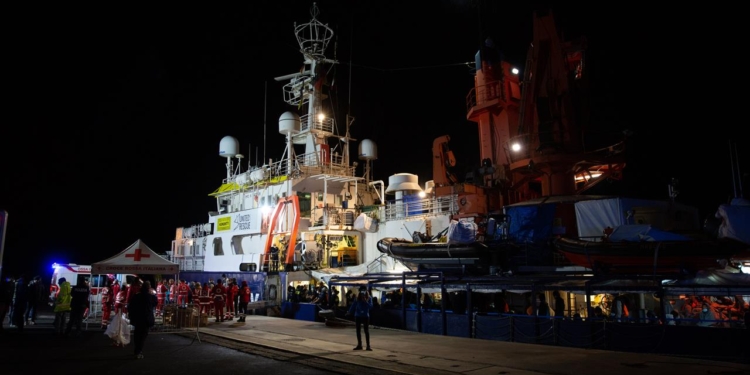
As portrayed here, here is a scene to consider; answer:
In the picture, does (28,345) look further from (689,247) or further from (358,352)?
(689,247)

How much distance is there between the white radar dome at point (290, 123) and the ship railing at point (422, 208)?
907 centimetres

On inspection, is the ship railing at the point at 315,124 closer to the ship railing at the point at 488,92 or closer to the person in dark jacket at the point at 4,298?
the ship railing at the point at 488,92

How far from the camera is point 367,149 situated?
109 ft

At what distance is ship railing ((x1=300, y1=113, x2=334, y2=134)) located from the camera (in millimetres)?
31125

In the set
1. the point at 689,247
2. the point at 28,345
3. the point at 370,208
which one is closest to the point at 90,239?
the point at 370,208

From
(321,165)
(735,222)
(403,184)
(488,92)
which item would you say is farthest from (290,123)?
(735,222)

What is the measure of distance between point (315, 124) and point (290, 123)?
1.53 meters

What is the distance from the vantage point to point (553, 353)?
10578 mm

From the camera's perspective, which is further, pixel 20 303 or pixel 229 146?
pixel 229 146

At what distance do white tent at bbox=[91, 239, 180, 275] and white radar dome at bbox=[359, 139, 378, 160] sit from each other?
18.8 metres

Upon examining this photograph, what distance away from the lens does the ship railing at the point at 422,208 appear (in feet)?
73.3

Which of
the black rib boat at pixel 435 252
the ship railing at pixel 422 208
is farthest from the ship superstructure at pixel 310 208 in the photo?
the black rib boat at pixel 435 252

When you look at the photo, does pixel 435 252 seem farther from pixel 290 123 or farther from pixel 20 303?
pixel 290 123

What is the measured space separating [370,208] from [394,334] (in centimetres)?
1338
